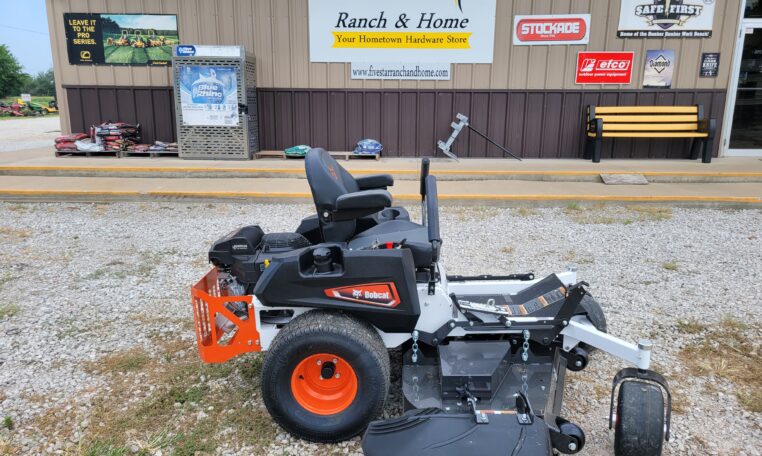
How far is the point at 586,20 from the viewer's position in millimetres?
9445

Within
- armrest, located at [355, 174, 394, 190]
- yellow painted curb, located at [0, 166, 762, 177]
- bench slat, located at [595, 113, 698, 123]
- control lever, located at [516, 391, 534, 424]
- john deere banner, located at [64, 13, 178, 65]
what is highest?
john deere banner, located at [64, 13, 178, 65]

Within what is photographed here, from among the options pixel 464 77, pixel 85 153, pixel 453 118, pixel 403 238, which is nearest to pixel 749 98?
pixel 464 77

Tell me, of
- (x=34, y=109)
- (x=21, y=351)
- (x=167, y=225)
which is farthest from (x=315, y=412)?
(x=34, y=109)

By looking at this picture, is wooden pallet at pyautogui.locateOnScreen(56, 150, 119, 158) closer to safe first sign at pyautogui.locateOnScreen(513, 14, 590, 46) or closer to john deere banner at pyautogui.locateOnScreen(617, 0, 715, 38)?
safe first sign at pyautogui.locateOnScreen(513, 14, 590, 46)

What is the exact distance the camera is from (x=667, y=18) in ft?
30.9

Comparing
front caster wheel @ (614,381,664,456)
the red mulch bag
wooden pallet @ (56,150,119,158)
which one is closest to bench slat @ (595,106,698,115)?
front caster wheel @ (614,381,664,456)

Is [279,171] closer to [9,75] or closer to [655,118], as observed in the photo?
[655,118]

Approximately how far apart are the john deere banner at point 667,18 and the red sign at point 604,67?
16.4 inches

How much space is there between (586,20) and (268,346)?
29.1 feet

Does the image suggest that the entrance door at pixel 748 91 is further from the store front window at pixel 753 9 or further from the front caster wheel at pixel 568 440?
the front caster wheel at pixel 568 440

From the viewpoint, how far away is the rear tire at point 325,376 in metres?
2.51

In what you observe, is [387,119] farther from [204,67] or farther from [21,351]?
[21,351]

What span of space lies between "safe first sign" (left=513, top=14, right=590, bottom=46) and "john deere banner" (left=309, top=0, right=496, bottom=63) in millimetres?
499

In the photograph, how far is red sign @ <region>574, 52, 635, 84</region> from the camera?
957 cm
